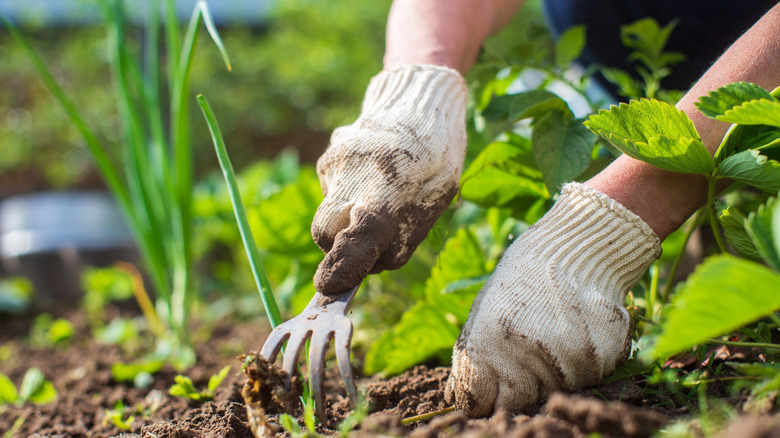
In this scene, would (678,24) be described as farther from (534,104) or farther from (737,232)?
(737,232)

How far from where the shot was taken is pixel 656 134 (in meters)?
0.68

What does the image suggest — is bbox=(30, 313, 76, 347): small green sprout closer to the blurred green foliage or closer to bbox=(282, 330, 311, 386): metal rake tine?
bbox=(282, 330, 311, 386): metal rake tine

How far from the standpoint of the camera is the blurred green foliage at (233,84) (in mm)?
4324

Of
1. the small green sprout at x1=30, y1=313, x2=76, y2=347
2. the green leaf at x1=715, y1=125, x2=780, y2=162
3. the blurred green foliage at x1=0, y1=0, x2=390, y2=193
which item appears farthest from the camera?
the blurred green foliage at x1=0, y1=0, x2=390, y2=193

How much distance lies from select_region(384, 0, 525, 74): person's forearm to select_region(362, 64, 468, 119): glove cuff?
0.22ft

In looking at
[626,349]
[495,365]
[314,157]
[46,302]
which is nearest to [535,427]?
[495,365]

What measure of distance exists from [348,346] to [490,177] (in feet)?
1.60

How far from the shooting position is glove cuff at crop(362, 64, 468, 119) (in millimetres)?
905

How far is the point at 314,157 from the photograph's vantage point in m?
4.97

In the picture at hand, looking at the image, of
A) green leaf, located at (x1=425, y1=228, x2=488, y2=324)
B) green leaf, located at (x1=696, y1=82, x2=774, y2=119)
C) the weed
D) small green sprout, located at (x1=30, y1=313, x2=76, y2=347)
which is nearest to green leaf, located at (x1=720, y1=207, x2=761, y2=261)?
green leaf, located at (x1=696, y1=82, x2=774, y2=119)

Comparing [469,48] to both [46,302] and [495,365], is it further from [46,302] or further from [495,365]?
[46,302]

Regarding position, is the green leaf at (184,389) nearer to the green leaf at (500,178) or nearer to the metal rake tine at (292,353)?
the metal rake tine at (292,353)

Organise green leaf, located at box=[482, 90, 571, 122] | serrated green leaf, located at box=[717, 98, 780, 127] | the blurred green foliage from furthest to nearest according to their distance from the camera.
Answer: the blurred green foliage, green leaf, located at box=[482, 90, 571, 122], serrated green leaf, located at box=[717, 98, 780, 127]

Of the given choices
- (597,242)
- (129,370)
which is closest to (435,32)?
(597,242)
